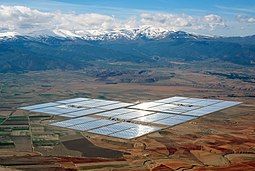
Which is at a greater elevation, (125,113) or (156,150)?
(125,113)

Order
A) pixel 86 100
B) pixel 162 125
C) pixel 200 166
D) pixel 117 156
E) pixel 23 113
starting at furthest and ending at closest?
1. pixel 86 100
2. pixel 23 113
3. pixel 162 125
4. pixel 117 156
5. pixel 200 166

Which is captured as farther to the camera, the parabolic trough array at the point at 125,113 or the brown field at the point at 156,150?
the parabolic trough array at the point at 125,113

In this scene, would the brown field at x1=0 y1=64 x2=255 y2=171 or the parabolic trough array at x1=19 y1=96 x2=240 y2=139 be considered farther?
the parabolic trough array at x1=19 y1=96 x2=240 y2=139

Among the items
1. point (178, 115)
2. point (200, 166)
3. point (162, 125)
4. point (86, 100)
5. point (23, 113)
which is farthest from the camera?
point (86, 100)

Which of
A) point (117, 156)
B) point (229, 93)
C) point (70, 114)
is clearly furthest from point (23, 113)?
point (229, 93)

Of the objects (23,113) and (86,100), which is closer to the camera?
(23,113)

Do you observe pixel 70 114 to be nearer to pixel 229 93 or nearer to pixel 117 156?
pixel 117 156

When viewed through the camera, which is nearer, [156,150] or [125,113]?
[156,150]
